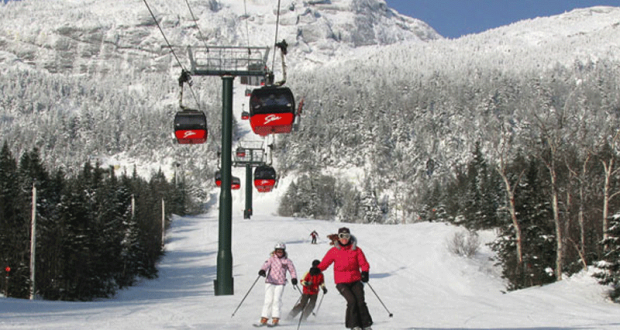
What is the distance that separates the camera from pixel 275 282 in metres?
11.5

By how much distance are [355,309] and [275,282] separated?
2.70 metres

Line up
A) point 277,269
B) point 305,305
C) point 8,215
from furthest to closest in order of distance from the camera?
point 8,215
point 305,305
point 277,269

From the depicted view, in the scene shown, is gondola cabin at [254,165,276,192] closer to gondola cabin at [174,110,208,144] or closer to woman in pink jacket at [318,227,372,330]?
gondola cabin at [174,110,208,144]

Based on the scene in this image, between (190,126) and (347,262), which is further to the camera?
(190,126)

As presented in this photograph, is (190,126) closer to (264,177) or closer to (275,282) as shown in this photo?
(275,282)

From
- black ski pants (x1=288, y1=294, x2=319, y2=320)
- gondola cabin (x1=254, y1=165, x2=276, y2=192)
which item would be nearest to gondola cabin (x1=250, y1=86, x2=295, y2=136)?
black ski pants (x1=288, y1=294, x2=319, y2=320)

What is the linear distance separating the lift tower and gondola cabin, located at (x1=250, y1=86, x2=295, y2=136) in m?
2.74

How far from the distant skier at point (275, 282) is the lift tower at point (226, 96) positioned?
6164 millimetres

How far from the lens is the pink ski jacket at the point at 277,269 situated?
11523mm

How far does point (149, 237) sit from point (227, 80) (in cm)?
2617

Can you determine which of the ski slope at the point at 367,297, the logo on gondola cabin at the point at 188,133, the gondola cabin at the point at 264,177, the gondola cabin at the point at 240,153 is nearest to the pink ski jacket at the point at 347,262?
the ski slope at the point at 367,297

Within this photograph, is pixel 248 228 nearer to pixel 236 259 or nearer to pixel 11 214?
pixel 236 259

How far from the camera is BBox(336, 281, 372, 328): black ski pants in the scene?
9118 mm

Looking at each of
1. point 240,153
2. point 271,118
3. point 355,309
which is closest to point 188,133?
point 271,118
